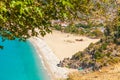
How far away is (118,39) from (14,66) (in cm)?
2705

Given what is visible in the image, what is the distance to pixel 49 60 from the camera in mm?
88312

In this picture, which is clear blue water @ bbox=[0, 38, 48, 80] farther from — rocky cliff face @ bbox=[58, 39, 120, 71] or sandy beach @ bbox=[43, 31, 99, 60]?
sandy beach @ bbox=[43, 31, 99, 60]

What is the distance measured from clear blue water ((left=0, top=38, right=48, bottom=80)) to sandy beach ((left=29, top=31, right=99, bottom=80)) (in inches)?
81.3

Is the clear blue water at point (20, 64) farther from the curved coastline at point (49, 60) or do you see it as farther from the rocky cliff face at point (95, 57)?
the rocky cliff face at point (95, 57)

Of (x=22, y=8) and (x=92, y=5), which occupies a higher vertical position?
(x=92, y=5)

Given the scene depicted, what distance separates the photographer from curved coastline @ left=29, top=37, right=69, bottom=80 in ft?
240

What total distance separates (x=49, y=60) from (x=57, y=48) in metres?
17.5

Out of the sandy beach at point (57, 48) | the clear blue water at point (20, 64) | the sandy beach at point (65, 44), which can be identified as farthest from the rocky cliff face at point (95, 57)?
the sandy beach at point (65, 44)

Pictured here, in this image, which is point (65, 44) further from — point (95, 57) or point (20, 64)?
point (95, 57)

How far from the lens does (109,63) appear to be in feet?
201

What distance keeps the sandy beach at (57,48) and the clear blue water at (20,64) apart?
81.3 inches

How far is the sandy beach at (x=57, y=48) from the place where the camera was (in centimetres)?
7625

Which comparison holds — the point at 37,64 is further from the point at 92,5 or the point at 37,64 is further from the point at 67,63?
the point at 92,5

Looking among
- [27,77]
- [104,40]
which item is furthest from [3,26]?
[104,40]
